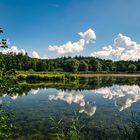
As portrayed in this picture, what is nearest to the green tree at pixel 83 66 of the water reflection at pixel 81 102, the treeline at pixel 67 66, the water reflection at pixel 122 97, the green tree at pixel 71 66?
the treeline at pixel 67 66

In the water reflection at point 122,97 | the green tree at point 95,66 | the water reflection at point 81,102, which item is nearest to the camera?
the water reflection at point 81,102

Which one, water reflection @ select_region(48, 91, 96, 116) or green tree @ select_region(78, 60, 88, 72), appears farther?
green tree @ select_region(78, 60, 88, 72)

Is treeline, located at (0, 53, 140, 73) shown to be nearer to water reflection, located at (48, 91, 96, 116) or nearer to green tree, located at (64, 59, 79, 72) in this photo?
green tree, located at (64, 59, 79, 72)

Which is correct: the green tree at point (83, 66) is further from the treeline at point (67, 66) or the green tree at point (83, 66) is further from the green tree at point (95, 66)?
the green tree at point (95, 66)

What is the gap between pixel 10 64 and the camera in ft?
26.4

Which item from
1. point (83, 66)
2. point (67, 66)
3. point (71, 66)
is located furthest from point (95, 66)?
point (71, 66)

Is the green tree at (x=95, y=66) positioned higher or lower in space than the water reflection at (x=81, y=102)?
higher

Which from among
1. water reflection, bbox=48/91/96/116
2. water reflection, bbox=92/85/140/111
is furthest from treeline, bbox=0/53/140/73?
water reflection, bbox=48/91/96/116

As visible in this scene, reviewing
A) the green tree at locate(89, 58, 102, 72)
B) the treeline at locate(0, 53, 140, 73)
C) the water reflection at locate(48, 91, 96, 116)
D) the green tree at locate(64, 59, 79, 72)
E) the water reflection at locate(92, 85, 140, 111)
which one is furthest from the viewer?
the green tree at locate(89, 58, 102, 72)

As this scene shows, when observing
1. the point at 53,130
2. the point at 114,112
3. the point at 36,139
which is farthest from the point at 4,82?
the point at 114,112

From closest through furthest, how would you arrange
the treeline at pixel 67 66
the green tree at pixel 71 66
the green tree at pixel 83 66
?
the treeline at pixel 67 66, the green tree at pixel 71 66, the green tree at pixel 83 66

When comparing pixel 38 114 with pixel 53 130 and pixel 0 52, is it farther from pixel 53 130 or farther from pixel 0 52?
pixel 0 52

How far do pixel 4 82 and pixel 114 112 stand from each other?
1838 centimetres

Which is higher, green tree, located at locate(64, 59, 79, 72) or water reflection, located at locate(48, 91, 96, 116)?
green tree, located at locate(64, 59, 79, 72)
